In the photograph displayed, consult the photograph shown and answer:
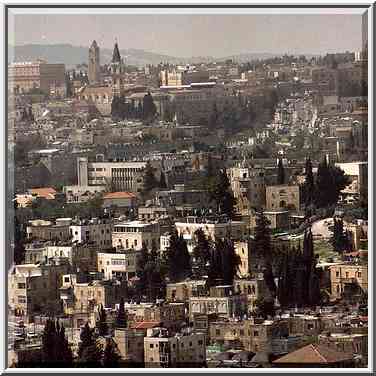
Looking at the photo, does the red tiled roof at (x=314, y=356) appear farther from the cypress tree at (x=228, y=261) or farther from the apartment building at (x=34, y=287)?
the apartment building at (x=34, y=287)

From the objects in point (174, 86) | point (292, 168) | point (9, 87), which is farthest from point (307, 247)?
point (9, 87)

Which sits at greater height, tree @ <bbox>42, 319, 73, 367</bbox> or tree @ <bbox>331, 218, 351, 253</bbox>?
tree @ <bbox>331, 218, 351, 253</bbox>

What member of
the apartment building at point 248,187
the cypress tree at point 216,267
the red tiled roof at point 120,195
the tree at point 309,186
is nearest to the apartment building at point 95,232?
the red tiled roof at point 120,195

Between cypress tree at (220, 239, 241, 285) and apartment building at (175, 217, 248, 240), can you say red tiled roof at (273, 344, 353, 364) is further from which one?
apartment building at (175, 217, 248, 240)

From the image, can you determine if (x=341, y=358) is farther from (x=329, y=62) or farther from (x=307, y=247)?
(x=329, y=62)

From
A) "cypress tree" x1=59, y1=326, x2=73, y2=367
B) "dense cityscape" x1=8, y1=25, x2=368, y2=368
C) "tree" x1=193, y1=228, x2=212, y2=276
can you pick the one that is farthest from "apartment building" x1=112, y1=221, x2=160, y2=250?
"cypress tree" x1=59, y1=326, x2=73, y2=367

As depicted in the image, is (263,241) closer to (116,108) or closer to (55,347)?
(116,108)

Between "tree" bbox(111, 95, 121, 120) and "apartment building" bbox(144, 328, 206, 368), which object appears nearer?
"apartment building" bbox(144, 328, 206, 368)

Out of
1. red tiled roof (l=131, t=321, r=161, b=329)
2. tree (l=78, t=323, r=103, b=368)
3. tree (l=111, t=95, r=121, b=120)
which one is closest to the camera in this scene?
tree (l=78, t=323, r=103, b=368)
